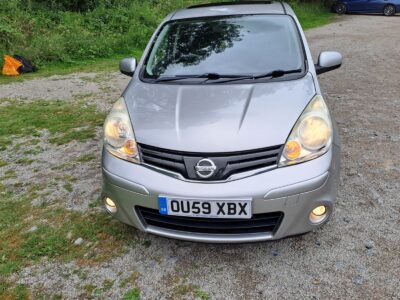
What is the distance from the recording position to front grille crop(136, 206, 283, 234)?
2.40 metres

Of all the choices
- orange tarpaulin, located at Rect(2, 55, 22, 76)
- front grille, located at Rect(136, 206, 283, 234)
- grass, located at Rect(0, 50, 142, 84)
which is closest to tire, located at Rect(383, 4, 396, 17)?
grass, located at Rect(0, 50, 142, 84)

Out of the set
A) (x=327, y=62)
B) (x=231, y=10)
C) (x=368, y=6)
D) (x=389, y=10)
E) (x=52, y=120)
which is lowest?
(x=389, y=10)

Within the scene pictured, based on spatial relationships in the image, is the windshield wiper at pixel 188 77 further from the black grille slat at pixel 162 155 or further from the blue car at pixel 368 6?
the blue car at pixel 368 6

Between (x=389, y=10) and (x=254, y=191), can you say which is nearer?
(x=254, y=191)

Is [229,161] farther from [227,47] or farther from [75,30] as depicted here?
[75,30]

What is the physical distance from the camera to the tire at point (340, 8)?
20.5m

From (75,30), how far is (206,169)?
913 cm

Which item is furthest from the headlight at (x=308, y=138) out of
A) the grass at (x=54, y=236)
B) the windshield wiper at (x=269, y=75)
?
the grass at (x=54, y=236)

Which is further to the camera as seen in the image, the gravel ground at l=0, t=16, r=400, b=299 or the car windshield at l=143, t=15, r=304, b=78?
the car windshield at l=143, t=15, r=304, b=78

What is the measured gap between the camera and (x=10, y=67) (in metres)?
8.42

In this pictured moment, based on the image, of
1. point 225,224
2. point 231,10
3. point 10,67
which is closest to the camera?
point 225,224

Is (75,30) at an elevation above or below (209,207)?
below

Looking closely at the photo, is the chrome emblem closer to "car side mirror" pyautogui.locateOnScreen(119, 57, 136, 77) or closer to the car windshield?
the car windshield

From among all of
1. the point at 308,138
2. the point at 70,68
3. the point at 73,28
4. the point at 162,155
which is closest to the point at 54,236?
the point at 162,155
